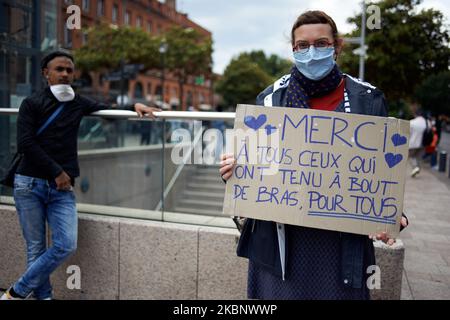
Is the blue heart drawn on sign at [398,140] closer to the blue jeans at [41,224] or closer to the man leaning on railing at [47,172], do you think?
the man leaning on railing at [47,172]

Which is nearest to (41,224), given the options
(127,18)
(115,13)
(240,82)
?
(115,13)

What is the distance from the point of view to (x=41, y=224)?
10.3 feet

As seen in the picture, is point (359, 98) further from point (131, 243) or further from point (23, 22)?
point (23, 22)

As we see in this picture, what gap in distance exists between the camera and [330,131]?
2.03m

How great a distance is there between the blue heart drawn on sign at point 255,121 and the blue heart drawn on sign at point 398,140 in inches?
24.6

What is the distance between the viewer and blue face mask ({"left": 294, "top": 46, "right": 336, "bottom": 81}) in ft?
6.71

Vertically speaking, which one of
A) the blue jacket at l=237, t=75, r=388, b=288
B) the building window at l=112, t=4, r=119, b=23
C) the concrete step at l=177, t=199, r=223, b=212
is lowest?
the concrete step at l=177, t=199, r=223, b=212

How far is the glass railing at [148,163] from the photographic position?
3848 millimetres

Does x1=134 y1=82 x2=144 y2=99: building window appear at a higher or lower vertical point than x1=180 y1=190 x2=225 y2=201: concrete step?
higher

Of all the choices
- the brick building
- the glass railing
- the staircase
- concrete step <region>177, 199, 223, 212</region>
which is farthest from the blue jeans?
the brick building

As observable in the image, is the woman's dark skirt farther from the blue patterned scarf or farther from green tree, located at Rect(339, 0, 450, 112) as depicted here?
green tree, located at Rect(339, 0, 450, 112)

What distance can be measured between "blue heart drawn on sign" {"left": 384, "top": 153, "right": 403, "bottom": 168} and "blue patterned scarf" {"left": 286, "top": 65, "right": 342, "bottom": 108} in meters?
0.43

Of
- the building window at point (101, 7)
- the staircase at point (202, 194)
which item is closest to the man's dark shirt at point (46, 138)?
the staircase at point (202, 194)

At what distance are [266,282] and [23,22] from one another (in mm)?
6183
